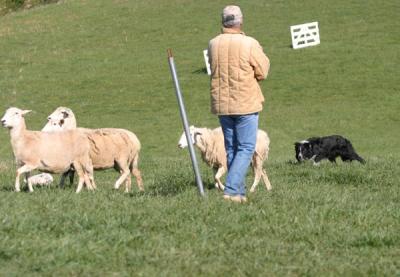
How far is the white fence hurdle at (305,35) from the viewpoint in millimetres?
42656

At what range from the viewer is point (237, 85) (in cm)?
1000

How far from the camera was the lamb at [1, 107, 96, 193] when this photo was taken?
12359 mm

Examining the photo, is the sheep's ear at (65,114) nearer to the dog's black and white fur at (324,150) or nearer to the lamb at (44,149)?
the lamb at (44,149)

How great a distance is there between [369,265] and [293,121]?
85.2 ft

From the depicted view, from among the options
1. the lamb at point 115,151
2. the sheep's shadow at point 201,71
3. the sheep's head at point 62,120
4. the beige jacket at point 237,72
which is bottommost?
the sheep's shadow at point 201,71

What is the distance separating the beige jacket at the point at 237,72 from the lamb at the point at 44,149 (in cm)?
333

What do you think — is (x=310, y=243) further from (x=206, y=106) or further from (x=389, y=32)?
(x=389, y=32)

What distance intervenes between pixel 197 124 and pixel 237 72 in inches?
873

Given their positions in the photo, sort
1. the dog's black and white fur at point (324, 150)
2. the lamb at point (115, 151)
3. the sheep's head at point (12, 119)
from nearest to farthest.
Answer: the sheep's head at point (12, 119)
the lamb at point (115, 151)
the dog's black and white fur at point (324, 150)

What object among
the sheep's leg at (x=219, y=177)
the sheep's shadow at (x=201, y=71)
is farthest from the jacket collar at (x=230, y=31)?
the sheep's shadow at (x=201, y=71)

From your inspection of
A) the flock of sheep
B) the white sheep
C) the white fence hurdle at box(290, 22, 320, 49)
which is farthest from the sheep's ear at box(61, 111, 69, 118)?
the white fence hurdle at box(290, 22, 320, 49)

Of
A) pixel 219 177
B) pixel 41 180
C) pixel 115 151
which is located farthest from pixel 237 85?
pixel 41 180

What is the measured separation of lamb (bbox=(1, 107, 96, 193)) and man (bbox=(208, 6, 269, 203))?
10.5 ft

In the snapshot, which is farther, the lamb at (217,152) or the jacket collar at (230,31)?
the lamb at (217,152)
